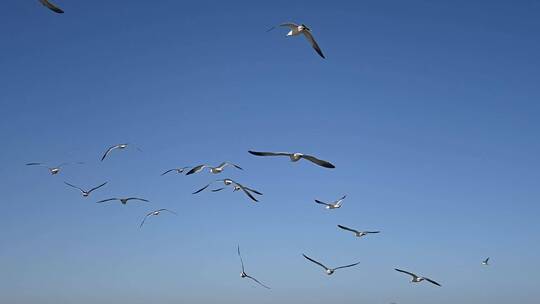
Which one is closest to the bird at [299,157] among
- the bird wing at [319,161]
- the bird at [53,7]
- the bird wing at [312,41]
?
the bird wing at [319,161]

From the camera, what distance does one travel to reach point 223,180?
155 feet

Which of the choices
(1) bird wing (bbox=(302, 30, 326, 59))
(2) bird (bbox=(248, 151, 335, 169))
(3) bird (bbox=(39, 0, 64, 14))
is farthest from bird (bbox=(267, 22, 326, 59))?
(3) bird (bbox=(39, 0, 64, 14))

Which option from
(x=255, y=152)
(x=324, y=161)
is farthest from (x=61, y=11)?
(x=324, y=161)

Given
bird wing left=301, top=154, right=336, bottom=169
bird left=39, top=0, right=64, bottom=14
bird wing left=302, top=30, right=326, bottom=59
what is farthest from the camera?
bird wing left=302, top=30, right=326, bottom=59

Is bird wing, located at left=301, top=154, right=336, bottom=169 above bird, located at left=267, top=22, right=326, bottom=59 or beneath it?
beneath

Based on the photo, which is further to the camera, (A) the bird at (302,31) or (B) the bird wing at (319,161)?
(A) the bird at (302,31)

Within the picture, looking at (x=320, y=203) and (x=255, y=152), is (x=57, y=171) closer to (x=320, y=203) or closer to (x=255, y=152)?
(x=320, y=203)

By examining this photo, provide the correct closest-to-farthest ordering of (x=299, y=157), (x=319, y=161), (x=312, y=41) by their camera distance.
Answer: (x=319, y=161) → (x=299, y=157) → (x=312, y=41)

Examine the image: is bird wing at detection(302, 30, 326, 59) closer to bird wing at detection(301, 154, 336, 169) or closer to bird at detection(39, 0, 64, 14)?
bird wing at detection(301, 154, 336, 169)

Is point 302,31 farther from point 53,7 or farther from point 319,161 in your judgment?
point 53,7

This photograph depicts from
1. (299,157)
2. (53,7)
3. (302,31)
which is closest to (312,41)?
(302,31)

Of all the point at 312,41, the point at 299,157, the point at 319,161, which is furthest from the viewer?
the point at 312,41

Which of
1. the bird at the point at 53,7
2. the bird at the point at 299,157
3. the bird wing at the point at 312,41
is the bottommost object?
the bird at the point at 299,157

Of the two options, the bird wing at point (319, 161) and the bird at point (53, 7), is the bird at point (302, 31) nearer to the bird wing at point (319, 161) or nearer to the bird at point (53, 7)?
the bird wing at point (319, 161)
